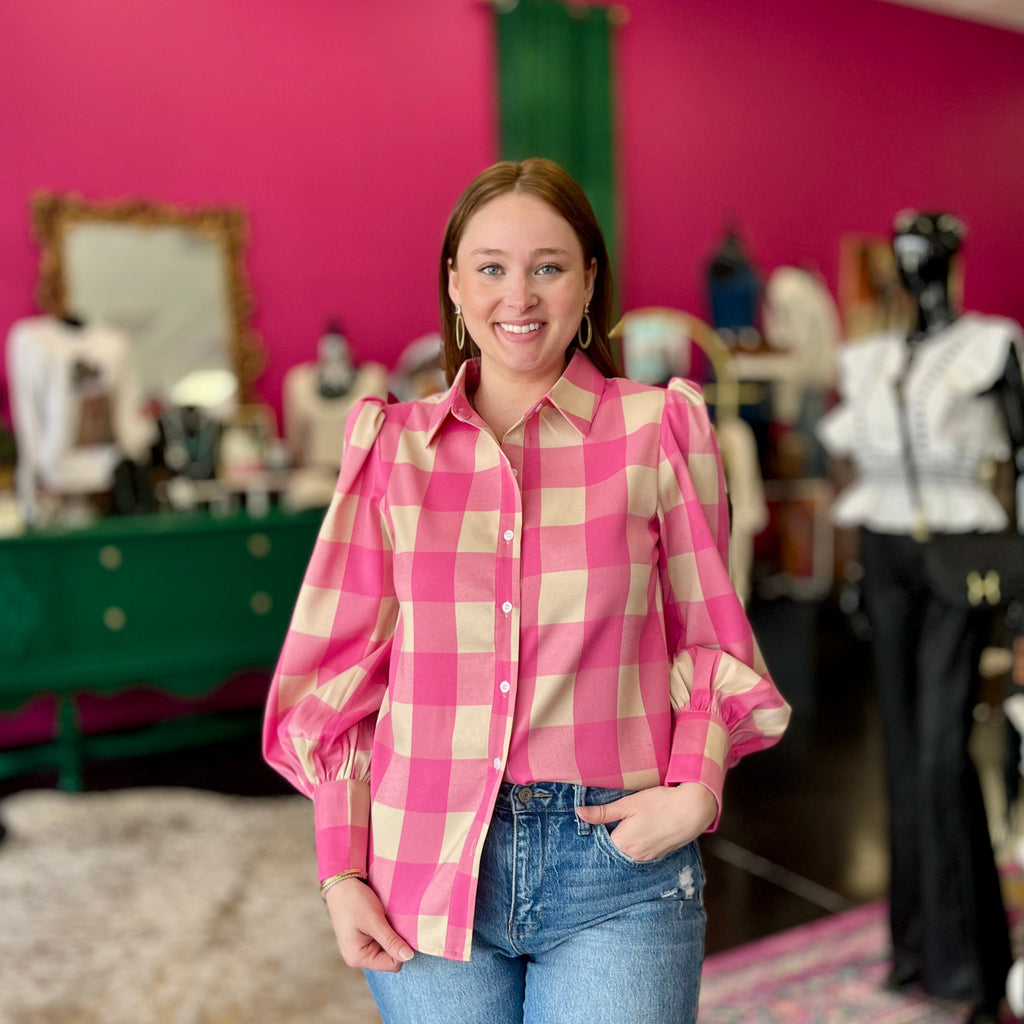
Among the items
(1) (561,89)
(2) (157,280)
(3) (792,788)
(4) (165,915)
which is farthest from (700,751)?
(1) (561,89)

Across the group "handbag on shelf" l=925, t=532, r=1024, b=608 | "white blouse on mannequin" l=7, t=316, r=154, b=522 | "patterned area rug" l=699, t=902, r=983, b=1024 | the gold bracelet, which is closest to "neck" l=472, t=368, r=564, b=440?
the gold bracelet

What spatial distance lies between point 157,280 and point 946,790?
12.8ft

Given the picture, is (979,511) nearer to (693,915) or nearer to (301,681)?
(693,915)

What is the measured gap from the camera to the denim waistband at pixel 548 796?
1.12 meters

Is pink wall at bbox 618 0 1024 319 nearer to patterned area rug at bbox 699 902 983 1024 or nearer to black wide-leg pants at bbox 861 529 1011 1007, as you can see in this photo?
black wide-leg pants at bbox 861 529 1011 1007

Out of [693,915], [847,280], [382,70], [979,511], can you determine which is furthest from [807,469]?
[693,915]

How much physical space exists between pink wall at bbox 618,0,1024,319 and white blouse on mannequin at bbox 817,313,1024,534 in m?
3.59

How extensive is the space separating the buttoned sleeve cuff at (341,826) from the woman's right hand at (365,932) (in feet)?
0.08

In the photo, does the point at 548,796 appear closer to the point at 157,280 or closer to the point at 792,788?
the point at 792,788

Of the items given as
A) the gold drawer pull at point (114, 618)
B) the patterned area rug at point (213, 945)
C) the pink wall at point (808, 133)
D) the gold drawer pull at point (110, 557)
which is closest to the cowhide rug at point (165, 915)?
the patterned area rug at point (213, 945)

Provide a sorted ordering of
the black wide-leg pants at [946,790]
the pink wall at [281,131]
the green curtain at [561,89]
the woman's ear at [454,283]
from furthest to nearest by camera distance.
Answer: the green curtain at [561,89]
the pink wall at [281,131]
the black wide-leg pants at [946,790]
the woman's ear at [454,283]

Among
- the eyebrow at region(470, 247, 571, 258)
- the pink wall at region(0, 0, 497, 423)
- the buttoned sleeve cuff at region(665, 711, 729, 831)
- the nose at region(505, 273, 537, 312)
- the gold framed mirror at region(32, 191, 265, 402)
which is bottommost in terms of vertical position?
the buttoned sleeve cuff at region(665, 711, 729, 831)

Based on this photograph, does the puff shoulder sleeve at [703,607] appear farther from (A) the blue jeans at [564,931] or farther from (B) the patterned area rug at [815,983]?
(B) the patterned area rug at [815,983]

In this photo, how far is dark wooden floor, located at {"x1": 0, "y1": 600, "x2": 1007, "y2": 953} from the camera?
3.28m
